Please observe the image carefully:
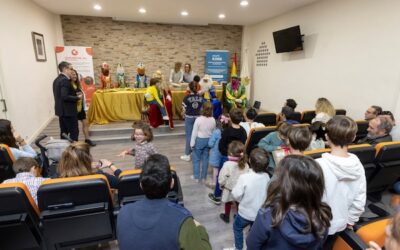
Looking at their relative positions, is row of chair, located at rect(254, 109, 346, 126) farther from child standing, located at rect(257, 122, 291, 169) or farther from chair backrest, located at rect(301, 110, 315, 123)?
child standing, located at rect(257, 122, 291, 169)

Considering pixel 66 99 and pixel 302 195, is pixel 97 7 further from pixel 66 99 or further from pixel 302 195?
pixel 302 195

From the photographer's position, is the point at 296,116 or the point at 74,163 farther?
the point at 296,116

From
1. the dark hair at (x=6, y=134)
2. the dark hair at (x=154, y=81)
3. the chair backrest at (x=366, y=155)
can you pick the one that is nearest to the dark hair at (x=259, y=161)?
the chair backrest at (x=366, y=155)

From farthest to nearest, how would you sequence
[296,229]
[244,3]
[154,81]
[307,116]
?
[244,3] < [154,81] < [307,116] < [296,229]

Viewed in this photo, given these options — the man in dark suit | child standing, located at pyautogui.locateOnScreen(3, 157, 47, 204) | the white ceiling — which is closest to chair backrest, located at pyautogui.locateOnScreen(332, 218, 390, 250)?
child standing, located at pyautogui.locateOnScreen(3, 157, 47, 204)

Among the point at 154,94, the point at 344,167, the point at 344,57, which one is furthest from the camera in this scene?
the point at 154,94

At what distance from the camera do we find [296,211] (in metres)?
0.90

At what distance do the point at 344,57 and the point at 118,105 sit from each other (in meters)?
4.91

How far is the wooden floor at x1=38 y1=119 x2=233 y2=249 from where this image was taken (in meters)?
2.15

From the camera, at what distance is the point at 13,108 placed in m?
3.80

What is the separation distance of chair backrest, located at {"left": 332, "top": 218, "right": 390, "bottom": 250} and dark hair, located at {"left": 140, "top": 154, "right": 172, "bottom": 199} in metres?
1.31

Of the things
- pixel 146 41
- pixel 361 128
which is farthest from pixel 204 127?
pixel 146 41

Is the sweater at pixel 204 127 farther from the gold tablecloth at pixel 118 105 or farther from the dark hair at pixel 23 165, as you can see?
the gold tablecloth at pixel 118 105

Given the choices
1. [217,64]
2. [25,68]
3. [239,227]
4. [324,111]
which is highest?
[217,64]
